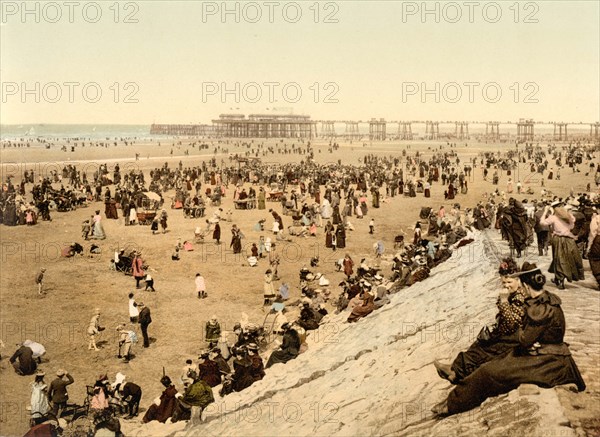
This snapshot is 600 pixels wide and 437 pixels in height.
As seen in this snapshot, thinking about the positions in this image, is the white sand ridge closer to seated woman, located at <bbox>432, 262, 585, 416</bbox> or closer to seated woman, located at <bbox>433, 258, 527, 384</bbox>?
seated woman, located at <bbox>432, 262, 585, 416</bbox>

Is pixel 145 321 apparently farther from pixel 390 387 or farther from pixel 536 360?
pixel 536 360

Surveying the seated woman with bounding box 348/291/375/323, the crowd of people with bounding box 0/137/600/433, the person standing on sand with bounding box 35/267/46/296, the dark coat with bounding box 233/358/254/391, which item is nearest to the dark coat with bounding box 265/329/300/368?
the crowd of people with bounding box 0/137/600/433

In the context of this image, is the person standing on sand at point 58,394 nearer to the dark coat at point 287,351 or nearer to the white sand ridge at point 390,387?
the white sand ridge at point 390,387

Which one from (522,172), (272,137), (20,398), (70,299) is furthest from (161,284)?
(272,137)

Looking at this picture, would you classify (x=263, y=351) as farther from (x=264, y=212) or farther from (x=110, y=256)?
(x=264, y=212)

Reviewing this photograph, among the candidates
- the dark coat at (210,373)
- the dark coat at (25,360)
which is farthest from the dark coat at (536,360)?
the dark coat at (25,360)
